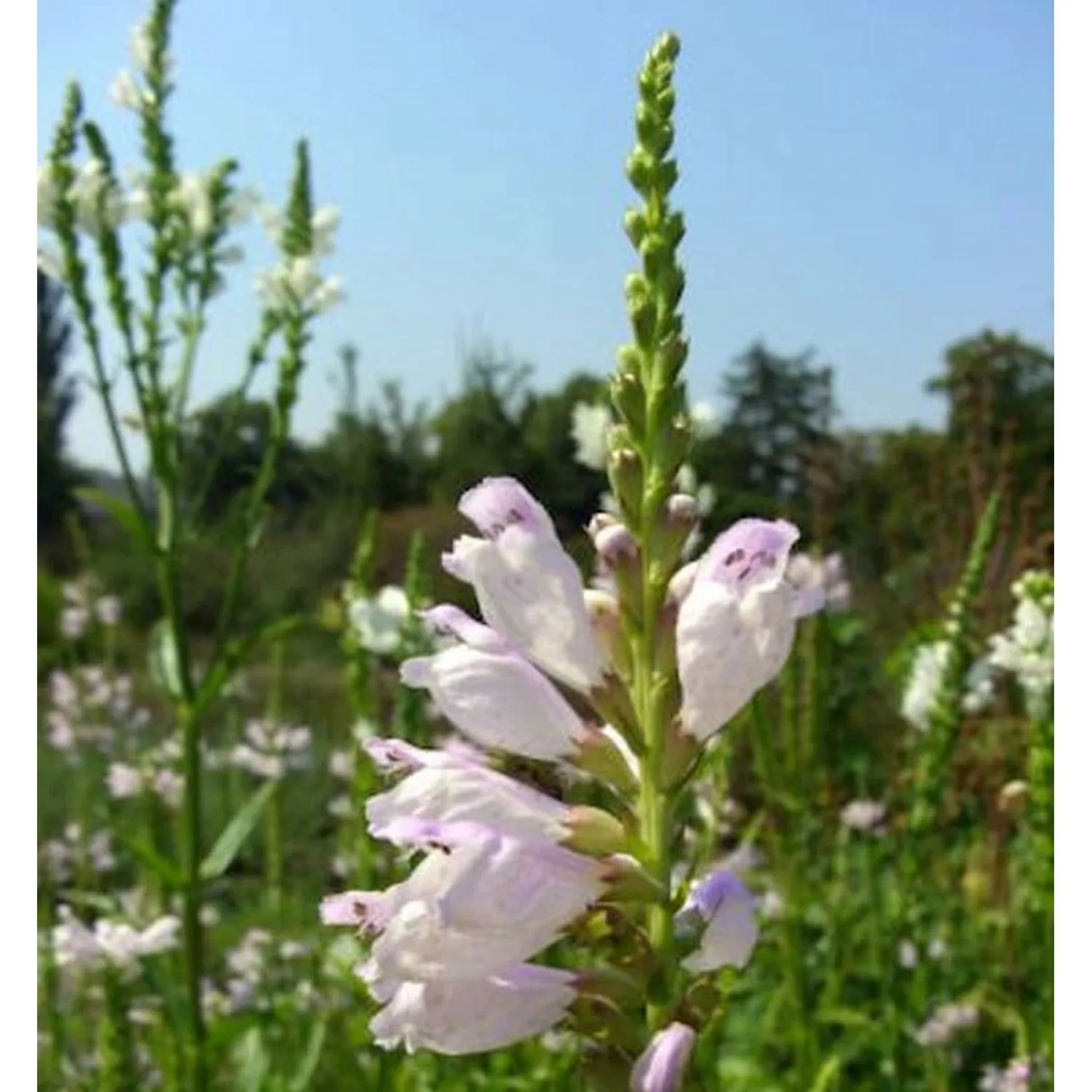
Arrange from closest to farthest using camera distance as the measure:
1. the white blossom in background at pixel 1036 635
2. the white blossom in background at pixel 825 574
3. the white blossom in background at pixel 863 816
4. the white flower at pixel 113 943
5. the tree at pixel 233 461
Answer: the white blossom in background at pixel 1036 635 < the white flower at pixel 113 943 < the tree at pixel 233 461 < the white blossom in background at pixel 825 574 < the white blossom in background at pixel 863 816

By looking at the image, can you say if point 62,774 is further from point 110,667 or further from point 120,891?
point 110,667

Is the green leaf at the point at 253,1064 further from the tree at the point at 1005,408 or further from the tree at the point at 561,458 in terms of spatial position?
the tree at the point at 1005,408

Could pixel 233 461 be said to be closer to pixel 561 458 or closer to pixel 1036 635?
pixel 561 458

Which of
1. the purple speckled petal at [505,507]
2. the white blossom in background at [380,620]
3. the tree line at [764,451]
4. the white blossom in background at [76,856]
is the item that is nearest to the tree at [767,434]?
the tree line at [764,451]

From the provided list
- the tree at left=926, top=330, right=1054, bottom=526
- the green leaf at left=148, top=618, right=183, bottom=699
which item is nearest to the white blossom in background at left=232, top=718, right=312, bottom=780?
the green leaf at left=148, top=618, right=183, bottom=699

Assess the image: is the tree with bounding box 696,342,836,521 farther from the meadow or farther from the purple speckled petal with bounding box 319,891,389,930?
the purple speckled petal with bounding box 319,891,389,930
